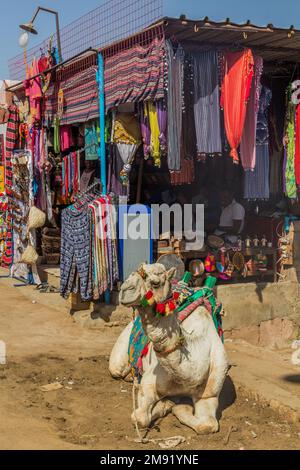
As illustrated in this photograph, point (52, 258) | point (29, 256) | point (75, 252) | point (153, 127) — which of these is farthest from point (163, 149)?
point (52, 258)

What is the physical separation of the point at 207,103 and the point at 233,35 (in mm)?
934

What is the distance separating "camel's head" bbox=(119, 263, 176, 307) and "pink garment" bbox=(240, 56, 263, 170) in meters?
4.43

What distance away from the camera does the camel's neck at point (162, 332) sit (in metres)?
4.16

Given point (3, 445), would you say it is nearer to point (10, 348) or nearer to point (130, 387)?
point (130, 387)

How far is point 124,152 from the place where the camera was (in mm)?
8234

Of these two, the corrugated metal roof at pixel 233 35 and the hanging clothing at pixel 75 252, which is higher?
the corrugated metal roof at pixel 233 35

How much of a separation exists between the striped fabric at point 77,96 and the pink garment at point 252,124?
2165 mm

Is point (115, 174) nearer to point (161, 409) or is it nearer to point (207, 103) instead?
point (207, 103)

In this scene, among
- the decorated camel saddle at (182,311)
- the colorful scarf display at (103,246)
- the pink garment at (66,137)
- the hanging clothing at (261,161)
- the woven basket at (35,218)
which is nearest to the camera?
the decorated camel saddle at (182,311)

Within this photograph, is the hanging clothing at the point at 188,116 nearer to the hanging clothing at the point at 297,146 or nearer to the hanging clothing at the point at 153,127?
the hanging clothing at the point at 153,127

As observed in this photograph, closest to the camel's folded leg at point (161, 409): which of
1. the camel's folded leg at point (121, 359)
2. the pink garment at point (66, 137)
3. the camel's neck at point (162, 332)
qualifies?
the camel's neck at point (162, 332)

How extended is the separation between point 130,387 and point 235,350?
2.26 meters

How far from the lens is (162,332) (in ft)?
13.8
